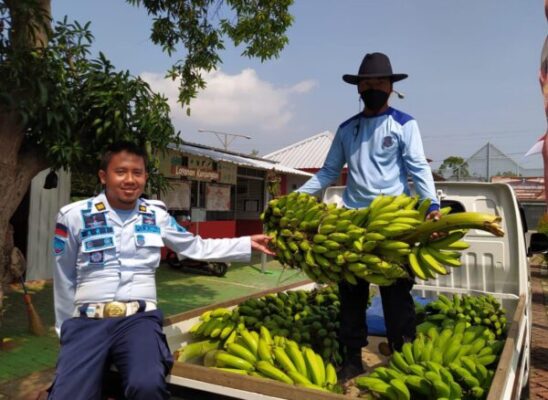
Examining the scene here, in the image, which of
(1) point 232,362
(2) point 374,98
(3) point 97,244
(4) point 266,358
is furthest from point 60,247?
(2) point 374,98

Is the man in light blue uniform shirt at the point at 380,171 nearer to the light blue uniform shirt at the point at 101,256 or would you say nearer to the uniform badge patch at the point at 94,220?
the light blue uniform shirt at the point at 101,256

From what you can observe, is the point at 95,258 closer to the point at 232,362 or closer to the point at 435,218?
the point at 232,362

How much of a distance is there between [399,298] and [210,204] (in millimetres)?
10349

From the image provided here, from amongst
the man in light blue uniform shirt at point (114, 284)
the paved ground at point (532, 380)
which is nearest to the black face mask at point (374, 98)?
the man in light blue uniform shirt at point (114, 284)

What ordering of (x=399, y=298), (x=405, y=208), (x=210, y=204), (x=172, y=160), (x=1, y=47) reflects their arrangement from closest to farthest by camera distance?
(x=405, y=208), (x=399, y=298), (x=1, y=47), (x=172, y=160), (x=210, y=204)

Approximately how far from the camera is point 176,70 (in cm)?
822

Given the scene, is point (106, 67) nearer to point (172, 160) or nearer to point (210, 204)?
point (172, 160)

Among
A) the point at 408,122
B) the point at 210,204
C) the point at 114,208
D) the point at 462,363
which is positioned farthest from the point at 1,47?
the point at 210,204

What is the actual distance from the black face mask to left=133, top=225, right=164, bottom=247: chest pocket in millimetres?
1563

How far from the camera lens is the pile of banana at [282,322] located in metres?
2.94

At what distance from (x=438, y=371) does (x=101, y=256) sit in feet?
5.59

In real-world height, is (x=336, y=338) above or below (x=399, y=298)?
below

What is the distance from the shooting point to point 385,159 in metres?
3.07

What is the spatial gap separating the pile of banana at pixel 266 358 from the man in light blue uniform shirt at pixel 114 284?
385mm
